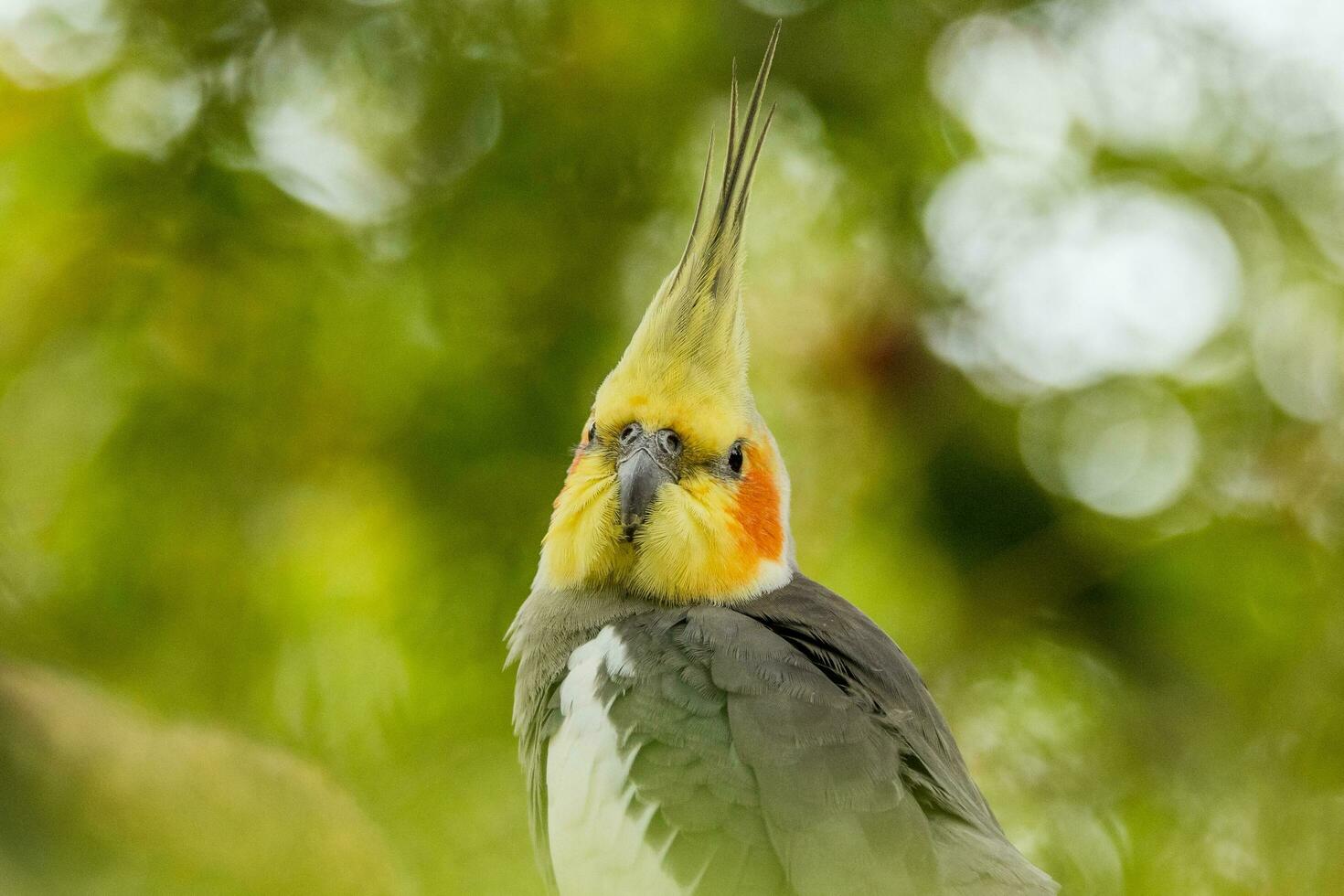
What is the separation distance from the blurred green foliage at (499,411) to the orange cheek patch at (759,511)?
1073 millimetres

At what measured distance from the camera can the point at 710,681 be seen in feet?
9.28

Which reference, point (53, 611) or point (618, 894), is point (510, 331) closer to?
point (53, 611)

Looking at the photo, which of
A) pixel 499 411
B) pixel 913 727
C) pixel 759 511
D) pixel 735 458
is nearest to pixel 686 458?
pixel 735 458

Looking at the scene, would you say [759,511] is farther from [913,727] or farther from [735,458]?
[913,727]

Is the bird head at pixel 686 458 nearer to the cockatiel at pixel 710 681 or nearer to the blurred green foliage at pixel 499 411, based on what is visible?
the cockatiel at pixel 710 681

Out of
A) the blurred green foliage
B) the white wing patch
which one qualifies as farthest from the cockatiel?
the blurred green foliage

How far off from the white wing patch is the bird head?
13.4 inches

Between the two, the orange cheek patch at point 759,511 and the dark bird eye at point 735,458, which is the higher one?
the dark bird eye at point 735,458

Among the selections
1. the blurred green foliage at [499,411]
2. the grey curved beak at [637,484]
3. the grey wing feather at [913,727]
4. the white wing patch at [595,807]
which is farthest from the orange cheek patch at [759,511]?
the blurred green foliage at [499,411]

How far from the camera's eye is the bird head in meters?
3.20

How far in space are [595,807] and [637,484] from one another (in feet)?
2.90

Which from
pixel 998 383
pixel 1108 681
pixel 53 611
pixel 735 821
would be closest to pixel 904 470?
pixel 998 383

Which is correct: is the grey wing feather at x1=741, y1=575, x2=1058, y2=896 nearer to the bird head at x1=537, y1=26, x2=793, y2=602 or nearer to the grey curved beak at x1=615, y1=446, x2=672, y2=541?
the bird head at x1=537, y1=26, x2=793, y2=602

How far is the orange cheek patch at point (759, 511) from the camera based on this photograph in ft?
11.0
